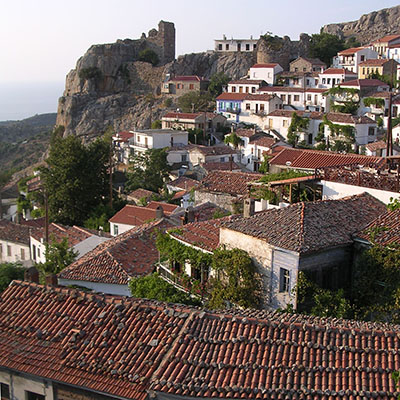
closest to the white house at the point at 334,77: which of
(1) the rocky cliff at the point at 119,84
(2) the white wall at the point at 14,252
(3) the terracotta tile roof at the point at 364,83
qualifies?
(3) the terracotta tile roof at the point at 364,83

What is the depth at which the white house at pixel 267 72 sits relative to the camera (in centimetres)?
6782

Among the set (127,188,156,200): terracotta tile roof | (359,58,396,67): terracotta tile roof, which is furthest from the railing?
(359,58,396,67): terracotta tile roof

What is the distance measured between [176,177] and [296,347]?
122 ft

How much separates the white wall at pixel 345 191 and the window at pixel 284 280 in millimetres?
4323

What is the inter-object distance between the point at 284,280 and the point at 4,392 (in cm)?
643

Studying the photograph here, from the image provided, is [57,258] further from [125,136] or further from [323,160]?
[125,136]

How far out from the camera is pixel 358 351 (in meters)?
8.72

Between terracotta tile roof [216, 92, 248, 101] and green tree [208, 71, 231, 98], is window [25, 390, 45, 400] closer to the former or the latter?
terracotta tile roof [216, 92, 248, 101]

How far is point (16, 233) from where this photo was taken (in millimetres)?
33250

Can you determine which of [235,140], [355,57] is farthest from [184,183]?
[355,57]

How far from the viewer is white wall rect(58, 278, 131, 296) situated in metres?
19.2

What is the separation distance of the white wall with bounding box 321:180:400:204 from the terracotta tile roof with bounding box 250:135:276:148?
3137 cm

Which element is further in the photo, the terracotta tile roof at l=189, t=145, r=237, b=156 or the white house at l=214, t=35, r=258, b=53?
the white house at l=214, t=35, r=258, b=53

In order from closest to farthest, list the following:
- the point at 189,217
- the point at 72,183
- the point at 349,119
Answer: the point at 189,217 → the point at 72,183 → the point at 349,119
